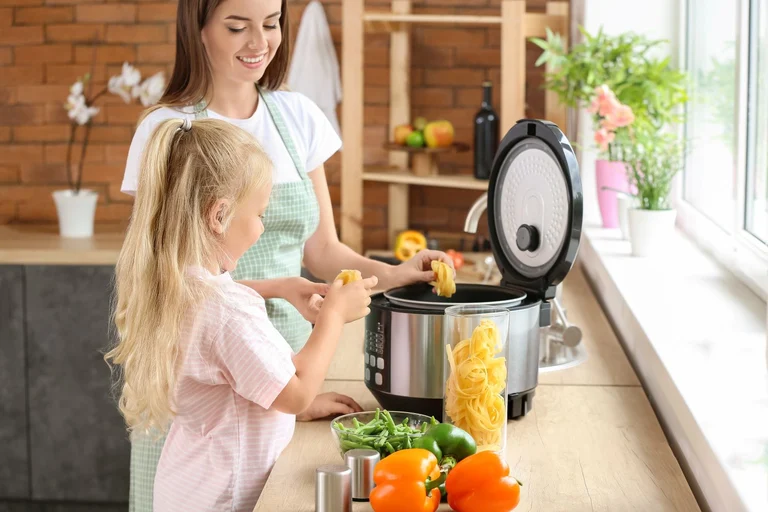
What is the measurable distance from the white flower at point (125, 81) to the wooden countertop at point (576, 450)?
6.02 feet

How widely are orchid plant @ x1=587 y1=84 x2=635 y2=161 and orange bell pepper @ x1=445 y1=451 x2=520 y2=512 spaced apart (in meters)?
1.50

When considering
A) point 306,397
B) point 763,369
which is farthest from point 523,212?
point 306,397

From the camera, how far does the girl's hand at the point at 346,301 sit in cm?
122

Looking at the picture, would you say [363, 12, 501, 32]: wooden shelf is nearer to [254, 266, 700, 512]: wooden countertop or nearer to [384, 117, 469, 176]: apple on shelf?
[384, 117, 469, 176]: apple on shelf

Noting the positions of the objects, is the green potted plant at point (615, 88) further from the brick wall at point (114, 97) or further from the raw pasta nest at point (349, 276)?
the raw pasta nest at point (349, 276)

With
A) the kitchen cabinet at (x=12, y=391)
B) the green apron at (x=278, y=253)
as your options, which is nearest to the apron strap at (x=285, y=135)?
the green apron at (x=278, y=253)

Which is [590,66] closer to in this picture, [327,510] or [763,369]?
[763,369]

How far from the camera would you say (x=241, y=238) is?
122cm

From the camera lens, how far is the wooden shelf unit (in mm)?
2936

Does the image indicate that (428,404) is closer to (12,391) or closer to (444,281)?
(444,281)

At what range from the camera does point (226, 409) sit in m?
1.22

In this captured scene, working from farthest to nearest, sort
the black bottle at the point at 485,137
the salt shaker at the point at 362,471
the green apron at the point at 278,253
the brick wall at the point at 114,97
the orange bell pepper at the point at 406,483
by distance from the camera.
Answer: the brick wall at the point at 114,97 → the black bottle at the point at 485,137 → the green apron at the point at 278,253 → the salt shaker at the point at 362,471 → the orange bell pepper at the point at 406,483

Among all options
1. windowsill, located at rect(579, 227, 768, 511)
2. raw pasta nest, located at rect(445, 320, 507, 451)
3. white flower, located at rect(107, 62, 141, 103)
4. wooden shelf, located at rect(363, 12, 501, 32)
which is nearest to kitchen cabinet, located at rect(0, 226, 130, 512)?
white flower, located at rect(107, 62, 141, 103)

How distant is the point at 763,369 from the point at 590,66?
134 cm
